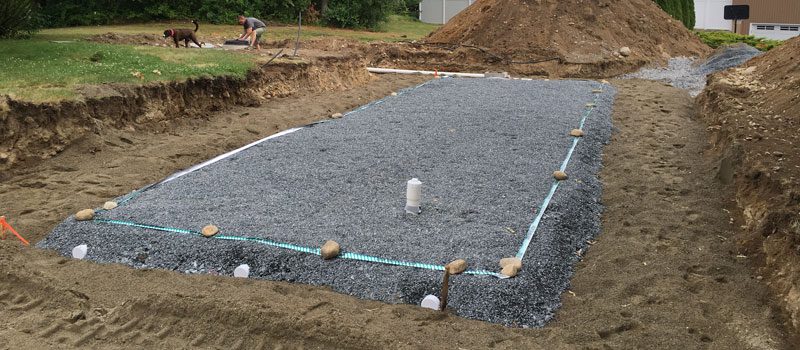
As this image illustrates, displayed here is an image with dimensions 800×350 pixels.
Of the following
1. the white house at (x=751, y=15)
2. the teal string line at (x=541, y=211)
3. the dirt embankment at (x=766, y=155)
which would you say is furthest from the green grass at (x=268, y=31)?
the teal string line at (x=541, y=211)

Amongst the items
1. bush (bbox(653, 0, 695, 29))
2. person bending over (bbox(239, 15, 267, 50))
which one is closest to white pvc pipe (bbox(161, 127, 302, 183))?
person bending over (bbox(239, 15, 267, 50))

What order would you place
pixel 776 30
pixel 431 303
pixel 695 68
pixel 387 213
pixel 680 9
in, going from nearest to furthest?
pixel 431 303
pixel 387 213
pixel 695 68
pixel 680 9
pixel 776 30

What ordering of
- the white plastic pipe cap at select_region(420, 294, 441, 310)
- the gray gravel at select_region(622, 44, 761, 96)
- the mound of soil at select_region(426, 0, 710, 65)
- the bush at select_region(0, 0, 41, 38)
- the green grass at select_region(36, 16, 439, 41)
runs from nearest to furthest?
1. the white plastic pipe cap at select_region(420, 294, 441, 310)
2. the bush at select_region(0, 0, 41, 38)
3. the gray gravel at select_region(622, 44, 761, 96)
4. the mound of soil at select_region(426, 0, 710, 65)
5. the green grass at select_region(36, 16, 439, 41)

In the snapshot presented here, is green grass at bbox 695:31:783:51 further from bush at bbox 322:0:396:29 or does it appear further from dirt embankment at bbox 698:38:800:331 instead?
bush at bbox 322:0:396:29

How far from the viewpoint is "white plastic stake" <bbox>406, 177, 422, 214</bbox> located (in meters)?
4.74

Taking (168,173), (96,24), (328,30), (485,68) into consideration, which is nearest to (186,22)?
(96,24)

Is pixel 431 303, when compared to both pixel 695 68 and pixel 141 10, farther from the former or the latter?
pixel 141 10

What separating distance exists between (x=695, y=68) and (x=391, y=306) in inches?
518

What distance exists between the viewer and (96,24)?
20469mm

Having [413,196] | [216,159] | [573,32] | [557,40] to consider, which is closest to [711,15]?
[573,32]

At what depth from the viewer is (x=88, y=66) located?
8297mm

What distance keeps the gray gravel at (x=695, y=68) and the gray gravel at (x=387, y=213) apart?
6073 millimetres

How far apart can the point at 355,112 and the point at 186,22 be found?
14.3m

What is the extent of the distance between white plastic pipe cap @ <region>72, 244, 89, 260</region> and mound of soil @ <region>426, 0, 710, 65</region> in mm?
11948
